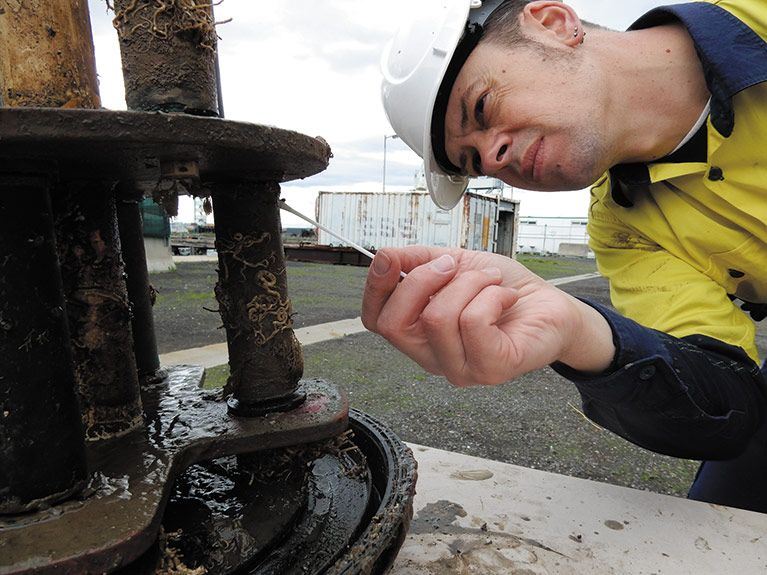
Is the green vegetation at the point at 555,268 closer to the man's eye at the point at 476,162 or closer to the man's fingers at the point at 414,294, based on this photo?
the man's eye at the point at 476,162

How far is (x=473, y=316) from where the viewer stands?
89cm

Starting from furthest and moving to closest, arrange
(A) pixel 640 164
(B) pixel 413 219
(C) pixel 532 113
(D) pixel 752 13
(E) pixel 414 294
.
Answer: (B) pixel 413 219 < (A) pixel 640 164 < (C) pixel 532 113 < (D) pixel 752 13 < (E) pixel 414 294

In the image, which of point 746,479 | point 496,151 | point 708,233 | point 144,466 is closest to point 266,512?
point 144,466

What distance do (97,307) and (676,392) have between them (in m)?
1.39

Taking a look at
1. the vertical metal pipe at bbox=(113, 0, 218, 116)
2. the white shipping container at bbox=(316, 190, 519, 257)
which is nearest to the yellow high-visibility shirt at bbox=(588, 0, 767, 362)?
the vertical metal pipe at bbox=(113, 0, 218, 116)

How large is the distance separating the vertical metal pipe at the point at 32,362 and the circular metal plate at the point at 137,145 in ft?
0.25

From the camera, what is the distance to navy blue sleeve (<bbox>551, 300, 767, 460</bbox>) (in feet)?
4.12

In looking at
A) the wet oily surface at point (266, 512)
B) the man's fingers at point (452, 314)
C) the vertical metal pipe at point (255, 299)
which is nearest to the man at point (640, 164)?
the man's fingers at point (452, 314)

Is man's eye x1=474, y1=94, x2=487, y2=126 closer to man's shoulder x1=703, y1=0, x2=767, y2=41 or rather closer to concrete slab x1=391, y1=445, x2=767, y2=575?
man's shoulder x1=703, y1=0, x2=767, y2=41

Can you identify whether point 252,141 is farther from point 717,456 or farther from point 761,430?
point 761,430

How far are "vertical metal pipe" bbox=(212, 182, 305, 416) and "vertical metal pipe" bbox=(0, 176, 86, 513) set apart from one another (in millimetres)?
336

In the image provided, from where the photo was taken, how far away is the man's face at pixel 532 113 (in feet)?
5.00

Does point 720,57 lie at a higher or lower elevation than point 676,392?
higher

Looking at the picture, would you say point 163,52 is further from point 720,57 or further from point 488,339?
point 720,57
